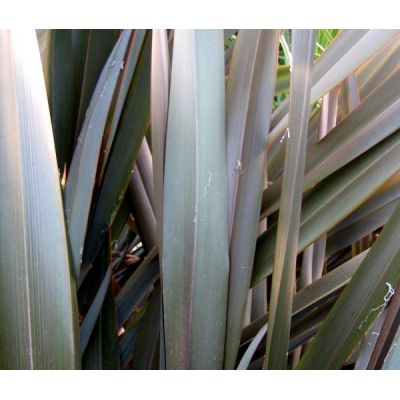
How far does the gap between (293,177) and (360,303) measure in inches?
4.7

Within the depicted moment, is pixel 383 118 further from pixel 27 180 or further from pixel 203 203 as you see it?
pixel 27 180

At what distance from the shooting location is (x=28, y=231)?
0.36 metres

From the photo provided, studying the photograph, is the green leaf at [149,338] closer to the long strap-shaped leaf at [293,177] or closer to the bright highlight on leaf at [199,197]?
the bright highlight on leaf at [199,197]

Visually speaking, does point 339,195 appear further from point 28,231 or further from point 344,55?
point 28,231

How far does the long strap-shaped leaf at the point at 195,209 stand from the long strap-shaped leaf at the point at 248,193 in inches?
0.5

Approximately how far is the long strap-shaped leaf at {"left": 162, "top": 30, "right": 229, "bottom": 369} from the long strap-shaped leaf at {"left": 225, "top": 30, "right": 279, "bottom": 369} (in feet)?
0.04

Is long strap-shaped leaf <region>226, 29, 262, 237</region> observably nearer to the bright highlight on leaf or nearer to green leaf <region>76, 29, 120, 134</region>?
the bright highlight on leaf

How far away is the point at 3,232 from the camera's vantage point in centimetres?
36

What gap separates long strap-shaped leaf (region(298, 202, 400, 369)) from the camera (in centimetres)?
38

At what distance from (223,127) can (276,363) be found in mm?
195

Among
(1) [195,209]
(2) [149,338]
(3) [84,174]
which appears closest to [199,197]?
(1) [195,209]
